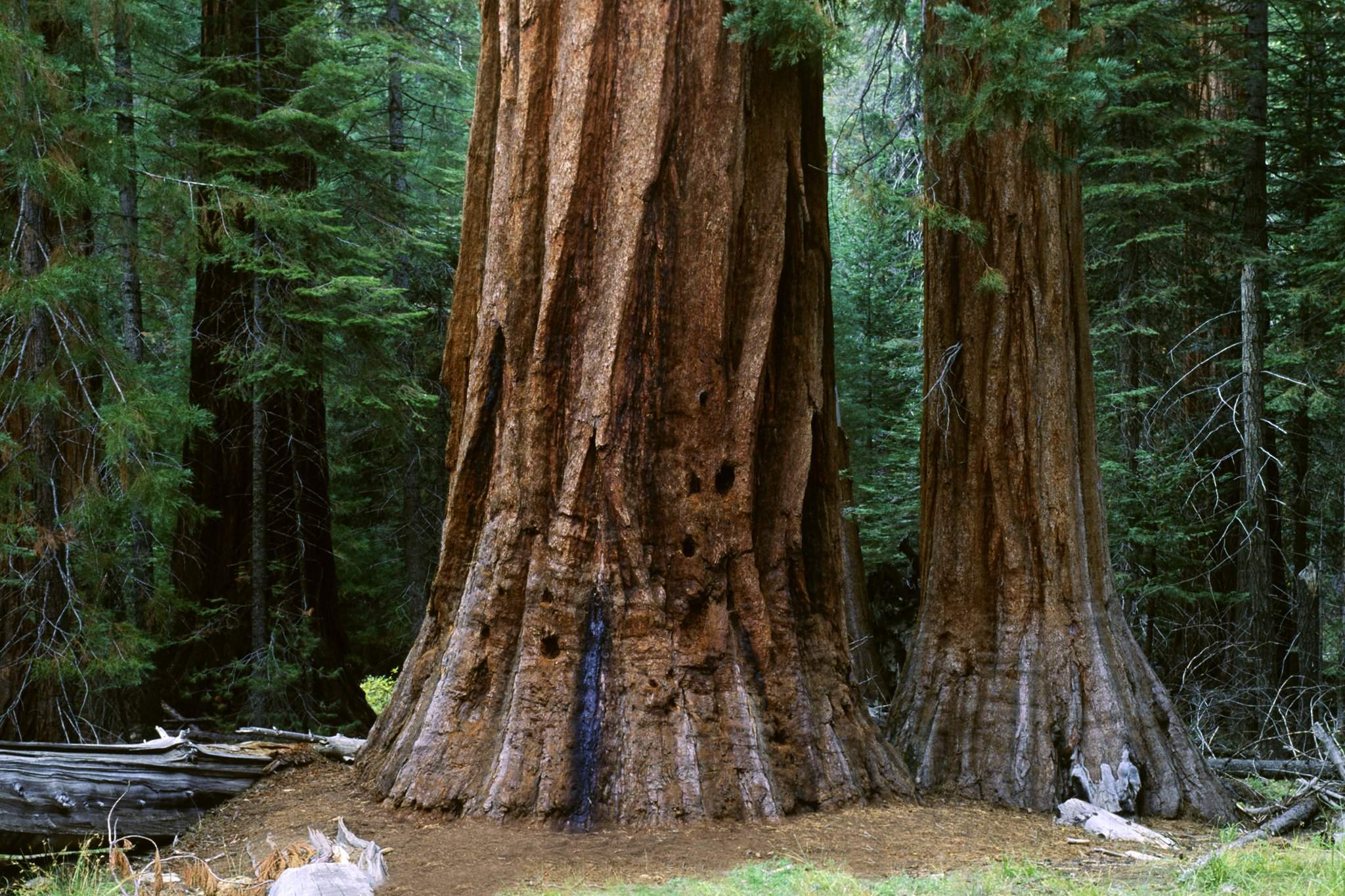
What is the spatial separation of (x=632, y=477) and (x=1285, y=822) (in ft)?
13.5

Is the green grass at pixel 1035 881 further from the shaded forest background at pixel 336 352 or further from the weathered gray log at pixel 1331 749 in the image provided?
the shaded forest background at pixel 336 352

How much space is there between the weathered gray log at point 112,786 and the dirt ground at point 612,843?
0.70 feet

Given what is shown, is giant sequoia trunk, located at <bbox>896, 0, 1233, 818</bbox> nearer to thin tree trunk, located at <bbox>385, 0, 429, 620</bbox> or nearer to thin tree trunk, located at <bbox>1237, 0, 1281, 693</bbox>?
thin tree trunk, located at <bbox>1237, 0, 1281, 693</bbox>

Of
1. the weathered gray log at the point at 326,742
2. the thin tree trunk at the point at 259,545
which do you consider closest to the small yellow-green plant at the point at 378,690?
the thin tree trunk at the point at 259,545

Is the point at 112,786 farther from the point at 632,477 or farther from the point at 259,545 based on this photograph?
the point at 259,545

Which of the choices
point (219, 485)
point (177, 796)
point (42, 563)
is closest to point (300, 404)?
point (219, 485)

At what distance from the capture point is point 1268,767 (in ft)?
28.9

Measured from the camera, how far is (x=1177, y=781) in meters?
7.09

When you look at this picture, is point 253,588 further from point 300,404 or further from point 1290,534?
point 1290,534

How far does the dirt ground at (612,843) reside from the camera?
16.1ft

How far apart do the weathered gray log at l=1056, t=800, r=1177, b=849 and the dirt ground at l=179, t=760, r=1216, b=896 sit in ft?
0.52

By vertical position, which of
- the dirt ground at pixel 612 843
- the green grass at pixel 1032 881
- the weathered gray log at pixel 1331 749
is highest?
the weathered gray log at pixel 1331 749

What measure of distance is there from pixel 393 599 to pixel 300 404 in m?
4.37

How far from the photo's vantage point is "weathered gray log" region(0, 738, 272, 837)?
5.70 metres
